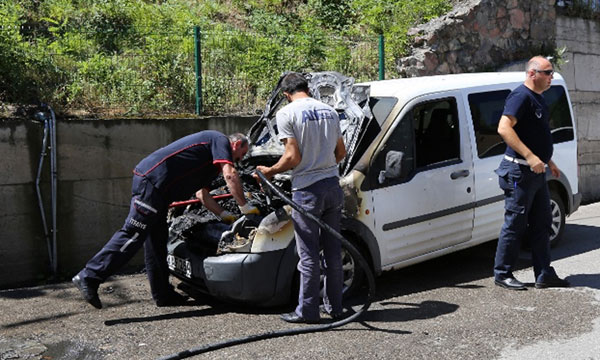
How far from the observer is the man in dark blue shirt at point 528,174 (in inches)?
229

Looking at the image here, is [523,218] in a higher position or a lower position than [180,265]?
higher

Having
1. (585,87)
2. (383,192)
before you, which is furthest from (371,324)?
(585,87)

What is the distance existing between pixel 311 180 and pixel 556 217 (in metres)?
3.71

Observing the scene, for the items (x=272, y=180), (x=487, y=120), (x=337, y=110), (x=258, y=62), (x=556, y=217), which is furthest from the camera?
(x=258, y=62)

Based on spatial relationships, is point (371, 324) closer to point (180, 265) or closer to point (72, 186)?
point (180, 265)

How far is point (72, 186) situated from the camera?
23.4 ft

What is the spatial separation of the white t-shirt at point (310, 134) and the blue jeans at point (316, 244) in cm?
9

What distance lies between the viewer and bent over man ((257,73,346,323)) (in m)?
5.04

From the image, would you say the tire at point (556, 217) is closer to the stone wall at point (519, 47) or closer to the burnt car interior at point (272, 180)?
the burnt car interior at point (272, 180)

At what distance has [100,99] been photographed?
25.7ft

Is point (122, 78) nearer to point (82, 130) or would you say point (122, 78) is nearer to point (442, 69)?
point (82, 130)

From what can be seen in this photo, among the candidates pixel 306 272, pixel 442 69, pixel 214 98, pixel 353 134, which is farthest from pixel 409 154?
pixel 442 69

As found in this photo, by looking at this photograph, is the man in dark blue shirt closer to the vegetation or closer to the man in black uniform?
the man in black uniform

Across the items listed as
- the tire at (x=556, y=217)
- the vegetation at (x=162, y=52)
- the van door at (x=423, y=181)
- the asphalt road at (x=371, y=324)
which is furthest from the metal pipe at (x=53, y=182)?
the tire at (x=556, y=217)
